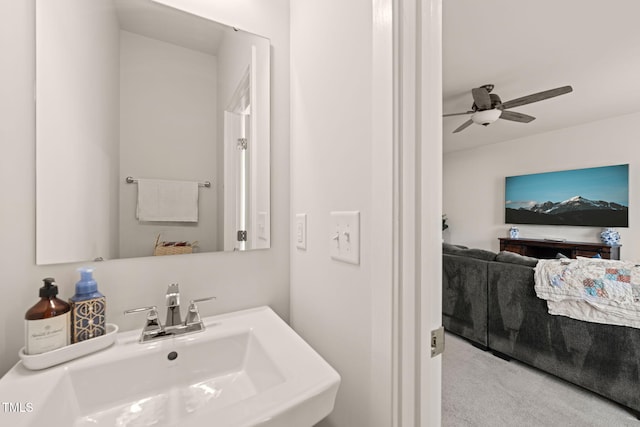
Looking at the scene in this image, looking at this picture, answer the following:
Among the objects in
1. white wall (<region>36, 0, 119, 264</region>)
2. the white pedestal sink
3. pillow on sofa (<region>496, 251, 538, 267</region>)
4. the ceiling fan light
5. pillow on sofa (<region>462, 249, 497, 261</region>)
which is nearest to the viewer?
the white pedestal sink

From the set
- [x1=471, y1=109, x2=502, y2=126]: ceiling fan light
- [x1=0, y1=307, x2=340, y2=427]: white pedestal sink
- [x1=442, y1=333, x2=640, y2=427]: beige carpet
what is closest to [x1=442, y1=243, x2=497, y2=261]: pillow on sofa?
[x1=442, y1=333, x2=640, y2=427]: beige carpet

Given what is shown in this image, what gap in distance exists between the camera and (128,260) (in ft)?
2.74

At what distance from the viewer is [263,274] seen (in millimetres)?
1031

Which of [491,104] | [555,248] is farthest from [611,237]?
[491,104]

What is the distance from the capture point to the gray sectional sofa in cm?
158

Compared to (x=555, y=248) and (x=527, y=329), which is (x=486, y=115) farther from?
(x=555, y=248)

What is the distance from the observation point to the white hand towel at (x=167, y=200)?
0.88 meters

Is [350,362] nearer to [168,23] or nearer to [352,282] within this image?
[352,282]

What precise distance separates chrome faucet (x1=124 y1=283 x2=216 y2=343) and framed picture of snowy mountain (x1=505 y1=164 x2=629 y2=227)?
4939 millimetres

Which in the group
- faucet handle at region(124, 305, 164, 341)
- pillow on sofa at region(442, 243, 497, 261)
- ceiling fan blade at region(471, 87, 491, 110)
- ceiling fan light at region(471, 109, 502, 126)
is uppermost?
ceiling fan blade at region(471, 87, 491, 110)

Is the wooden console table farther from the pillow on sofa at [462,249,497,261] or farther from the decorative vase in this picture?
the pillow on sofa at [462,249,497,261]

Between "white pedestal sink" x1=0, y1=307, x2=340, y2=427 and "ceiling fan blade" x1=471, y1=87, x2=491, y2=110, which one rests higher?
"ceiling fan blade" x1=471, y1=87, x2=491, y2=110

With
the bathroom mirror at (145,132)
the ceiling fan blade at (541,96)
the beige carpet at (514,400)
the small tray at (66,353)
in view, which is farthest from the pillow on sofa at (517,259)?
the small tray at (66,353)

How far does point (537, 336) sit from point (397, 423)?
195 centimetres
